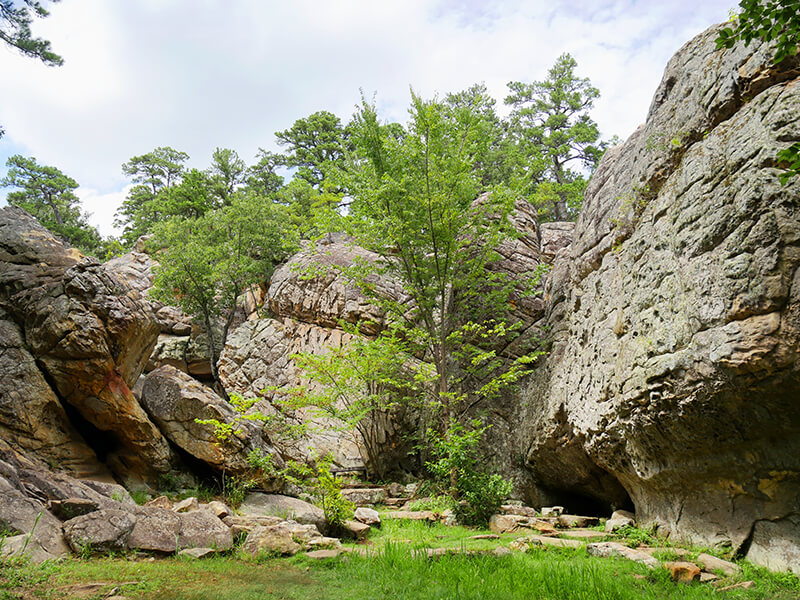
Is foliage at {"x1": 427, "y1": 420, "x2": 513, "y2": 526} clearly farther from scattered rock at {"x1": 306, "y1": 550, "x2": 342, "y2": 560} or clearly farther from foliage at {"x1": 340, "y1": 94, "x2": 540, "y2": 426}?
scattered rock at {"x1": 306, "y1": 550, "x2": 342, "y2": 560}

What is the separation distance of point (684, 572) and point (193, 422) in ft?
31.2

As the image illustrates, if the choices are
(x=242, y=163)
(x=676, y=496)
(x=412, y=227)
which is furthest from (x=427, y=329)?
(x=242, y=163)

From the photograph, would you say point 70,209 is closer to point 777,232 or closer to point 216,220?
point 216,220

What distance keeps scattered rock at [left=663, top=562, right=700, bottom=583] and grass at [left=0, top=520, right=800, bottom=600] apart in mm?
103

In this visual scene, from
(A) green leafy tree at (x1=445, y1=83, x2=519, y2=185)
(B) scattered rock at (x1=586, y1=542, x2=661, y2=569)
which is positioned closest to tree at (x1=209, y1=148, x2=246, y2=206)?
(A) green leafy tree at (x1=445, y1=83, x2=519, y2=185)

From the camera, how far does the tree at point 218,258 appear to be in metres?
20.5

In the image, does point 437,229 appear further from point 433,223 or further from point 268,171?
point 268,171

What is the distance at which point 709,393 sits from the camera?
20.1 ft

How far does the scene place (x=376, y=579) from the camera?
206 inches

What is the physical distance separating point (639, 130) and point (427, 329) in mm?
8448

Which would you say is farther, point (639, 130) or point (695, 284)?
point (639, 130)

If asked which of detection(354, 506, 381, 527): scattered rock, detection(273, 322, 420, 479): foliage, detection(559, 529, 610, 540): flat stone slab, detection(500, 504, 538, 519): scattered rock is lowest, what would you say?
detection(354, 506, 381, 527): scattered rock

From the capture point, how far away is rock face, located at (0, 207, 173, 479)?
8.12 meters

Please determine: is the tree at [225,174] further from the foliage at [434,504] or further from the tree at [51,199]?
the foliage at [434,504]
